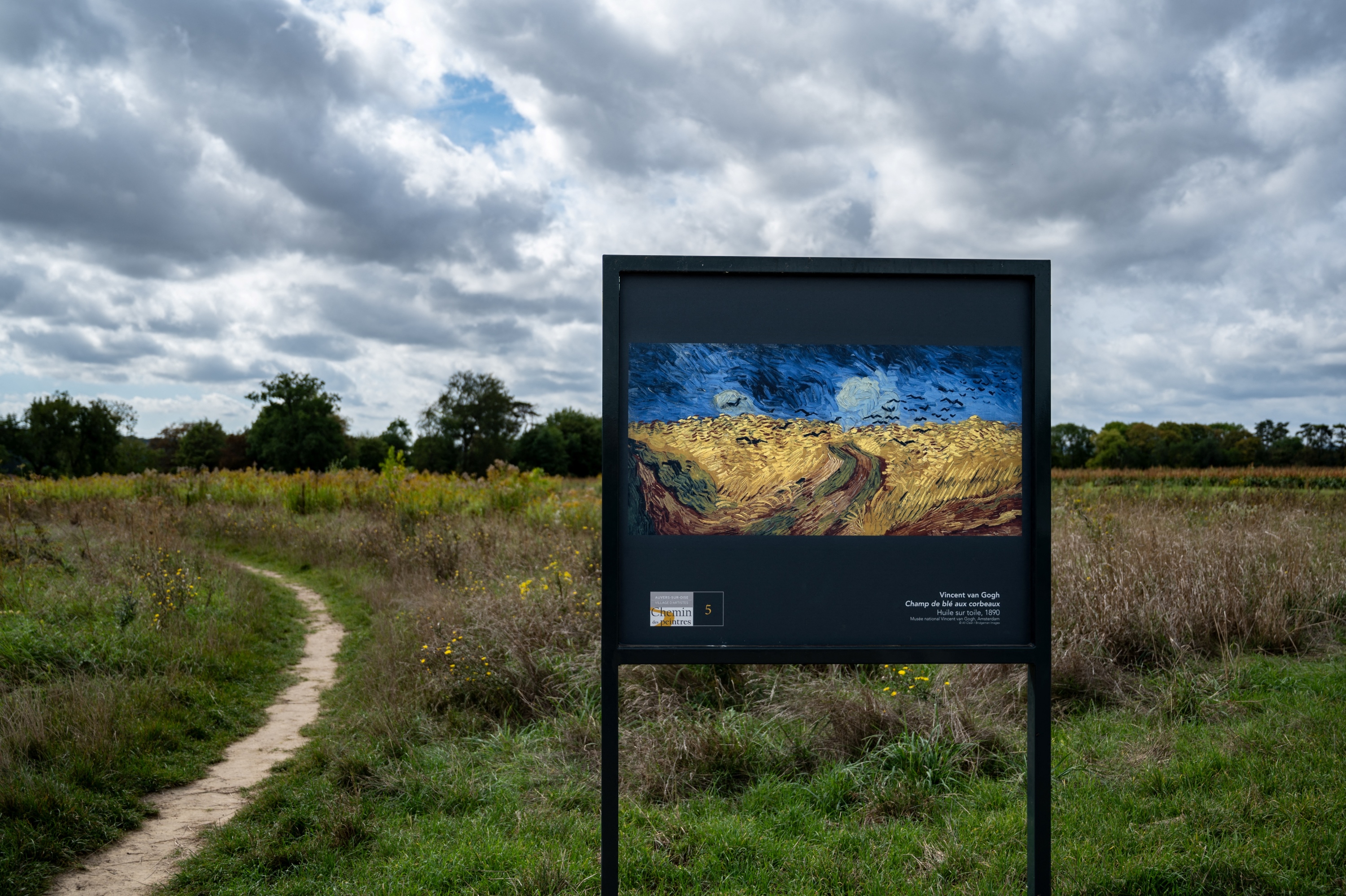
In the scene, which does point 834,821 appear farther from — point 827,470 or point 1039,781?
point 827,470

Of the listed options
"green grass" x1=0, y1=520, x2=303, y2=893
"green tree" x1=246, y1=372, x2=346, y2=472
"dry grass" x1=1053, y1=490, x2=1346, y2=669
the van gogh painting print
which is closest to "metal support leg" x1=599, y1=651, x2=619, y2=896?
the van gogh painting print

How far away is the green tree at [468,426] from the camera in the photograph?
65688 mm

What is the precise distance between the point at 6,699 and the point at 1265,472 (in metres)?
28.7

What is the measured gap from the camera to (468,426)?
6681 centimetres

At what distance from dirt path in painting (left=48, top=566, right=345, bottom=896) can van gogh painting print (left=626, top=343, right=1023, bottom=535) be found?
3.45 metres

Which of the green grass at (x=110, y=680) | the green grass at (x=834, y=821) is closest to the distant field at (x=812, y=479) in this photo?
the green grass at (x=834, y=821)

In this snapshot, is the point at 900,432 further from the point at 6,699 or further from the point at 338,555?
the point at 338,555

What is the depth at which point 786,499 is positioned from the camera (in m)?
2.90

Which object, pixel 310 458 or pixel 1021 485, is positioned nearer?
pixel 1021 485

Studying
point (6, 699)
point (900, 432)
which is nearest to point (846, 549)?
point (900, 432)

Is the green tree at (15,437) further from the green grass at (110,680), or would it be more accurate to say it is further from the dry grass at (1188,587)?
the dry grass at (1188,587)

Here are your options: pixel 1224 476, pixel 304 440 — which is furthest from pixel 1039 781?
pixel 304 440

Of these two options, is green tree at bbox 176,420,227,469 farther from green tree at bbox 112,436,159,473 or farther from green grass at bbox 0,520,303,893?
green grass at bbox 0,520,303,893

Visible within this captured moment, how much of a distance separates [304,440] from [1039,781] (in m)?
53.6
